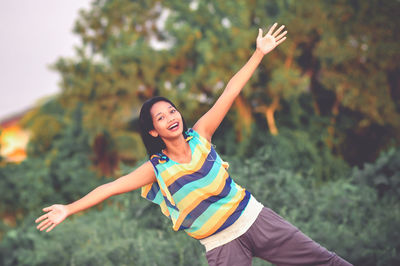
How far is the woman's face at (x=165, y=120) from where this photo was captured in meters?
2.49

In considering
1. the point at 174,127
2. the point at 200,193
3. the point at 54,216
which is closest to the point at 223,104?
the point at 174,127

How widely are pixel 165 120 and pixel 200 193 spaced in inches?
16.7

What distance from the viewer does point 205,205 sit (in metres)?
2.44

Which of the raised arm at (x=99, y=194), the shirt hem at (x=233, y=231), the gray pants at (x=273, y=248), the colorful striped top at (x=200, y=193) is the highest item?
the raised arm at (x=99, y=194)

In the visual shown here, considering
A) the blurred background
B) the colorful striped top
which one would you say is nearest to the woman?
the colorful striped top

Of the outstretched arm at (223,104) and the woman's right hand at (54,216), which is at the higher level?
the outstretched arm at (223,104)

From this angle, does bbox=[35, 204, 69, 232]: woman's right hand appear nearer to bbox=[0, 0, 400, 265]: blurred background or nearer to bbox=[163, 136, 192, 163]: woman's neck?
bbox=[163, 136, 192, 163]: woman's neck

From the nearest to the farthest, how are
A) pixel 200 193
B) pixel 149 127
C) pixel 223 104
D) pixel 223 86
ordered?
pixel 200 193 < pixel 149 127 < pixel 223 104 < pixel 223 86

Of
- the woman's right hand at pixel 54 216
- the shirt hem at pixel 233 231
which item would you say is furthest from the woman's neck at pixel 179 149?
the woman's right hand at pixel 54 216

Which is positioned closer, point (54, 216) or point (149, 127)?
point (54, 216)

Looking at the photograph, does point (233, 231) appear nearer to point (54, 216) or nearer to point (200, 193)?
point (200, 193)

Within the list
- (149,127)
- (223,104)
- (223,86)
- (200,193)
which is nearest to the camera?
(200,193)

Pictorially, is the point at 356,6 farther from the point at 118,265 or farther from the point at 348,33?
the point at 118,265

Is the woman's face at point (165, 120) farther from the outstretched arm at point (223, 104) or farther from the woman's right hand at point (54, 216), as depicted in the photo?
the woman's right hand at point (54, 216)
